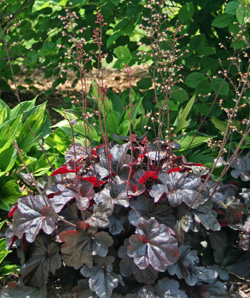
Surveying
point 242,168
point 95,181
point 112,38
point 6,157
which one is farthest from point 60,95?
point 242,168

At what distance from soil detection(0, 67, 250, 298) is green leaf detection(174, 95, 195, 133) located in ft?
2.32

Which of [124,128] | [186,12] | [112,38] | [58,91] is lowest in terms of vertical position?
[58,91]

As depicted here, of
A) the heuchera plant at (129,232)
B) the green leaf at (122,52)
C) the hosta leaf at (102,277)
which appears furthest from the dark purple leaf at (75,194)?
the green leaf at (122,52)

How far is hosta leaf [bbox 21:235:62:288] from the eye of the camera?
7.83ft

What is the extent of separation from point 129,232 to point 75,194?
39 cm

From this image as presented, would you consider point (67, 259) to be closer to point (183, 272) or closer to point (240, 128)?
point (183, 272)

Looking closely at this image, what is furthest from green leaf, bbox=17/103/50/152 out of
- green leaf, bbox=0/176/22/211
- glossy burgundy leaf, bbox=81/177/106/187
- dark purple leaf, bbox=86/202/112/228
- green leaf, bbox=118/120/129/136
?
dark purple leaf, bbox=86/202/112/228

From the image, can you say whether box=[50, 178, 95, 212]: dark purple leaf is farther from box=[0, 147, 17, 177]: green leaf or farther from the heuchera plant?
box=[0, 147, 17, 177]: green leaf

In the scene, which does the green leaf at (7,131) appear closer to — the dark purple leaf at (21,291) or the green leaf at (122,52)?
the green leaf at (122,52)

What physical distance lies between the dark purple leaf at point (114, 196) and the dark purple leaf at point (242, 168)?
2.68ft

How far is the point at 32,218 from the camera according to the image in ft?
7.99

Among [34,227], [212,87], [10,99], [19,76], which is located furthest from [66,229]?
[19,76]

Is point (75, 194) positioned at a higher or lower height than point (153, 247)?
higher

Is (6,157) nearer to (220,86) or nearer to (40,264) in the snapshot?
(40,264)
